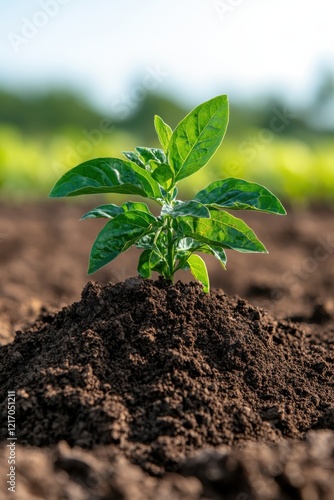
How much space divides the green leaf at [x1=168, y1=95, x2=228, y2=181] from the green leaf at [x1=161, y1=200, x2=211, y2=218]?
184 mm

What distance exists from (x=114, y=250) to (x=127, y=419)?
686mm

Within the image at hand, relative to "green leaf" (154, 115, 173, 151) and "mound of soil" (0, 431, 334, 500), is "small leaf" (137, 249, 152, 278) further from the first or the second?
"mound of soil" (0, 431, 334, 500)

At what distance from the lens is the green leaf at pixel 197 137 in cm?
274

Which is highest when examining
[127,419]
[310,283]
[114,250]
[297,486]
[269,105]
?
[269,105]

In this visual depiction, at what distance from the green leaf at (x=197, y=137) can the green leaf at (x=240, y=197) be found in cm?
12

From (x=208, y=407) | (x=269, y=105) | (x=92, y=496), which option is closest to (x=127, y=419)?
(x=208, y=407)

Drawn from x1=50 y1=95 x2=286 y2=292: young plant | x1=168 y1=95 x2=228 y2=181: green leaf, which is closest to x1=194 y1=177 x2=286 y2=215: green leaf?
x1=50 y1=95 x2=286 y2=292: young plant

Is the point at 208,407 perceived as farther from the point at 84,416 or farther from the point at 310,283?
the point at 310,283

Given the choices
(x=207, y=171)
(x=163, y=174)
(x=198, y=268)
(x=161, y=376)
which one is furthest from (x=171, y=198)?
(x=207, y=171)

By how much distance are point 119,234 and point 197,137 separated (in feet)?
1.71

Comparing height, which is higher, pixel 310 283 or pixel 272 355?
pixel 310 283

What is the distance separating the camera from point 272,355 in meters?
2.83

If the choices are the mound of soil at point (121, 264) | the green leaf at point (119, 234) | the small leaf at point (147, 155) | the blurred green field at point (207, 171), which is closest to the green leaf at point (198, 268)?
the green leaf at point (119, 234)

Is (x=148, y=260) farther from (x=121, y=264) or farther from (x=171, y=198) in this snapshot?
(x=121, y=264)
